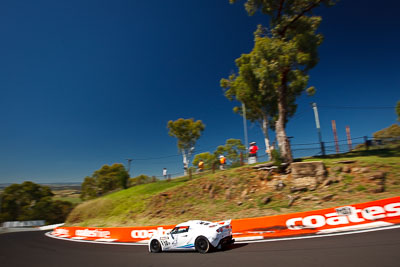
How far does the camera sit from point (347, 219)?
893cm

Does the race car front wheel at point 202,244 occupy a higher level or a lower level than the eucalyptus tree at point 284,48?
lower

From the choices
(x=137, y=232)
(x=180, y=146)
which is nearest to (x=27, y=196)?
(x=180, y=146)

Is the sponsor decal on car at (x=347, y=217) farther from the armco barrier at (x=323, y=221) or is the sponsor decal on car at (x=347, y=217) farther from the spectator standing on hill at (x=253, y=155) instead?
the spectator standing on hill at (x=253, y=155)

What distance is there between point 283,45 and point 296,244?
1502 cm

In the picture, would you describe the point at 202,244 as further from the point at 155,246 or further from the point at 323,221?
the point at 323,221

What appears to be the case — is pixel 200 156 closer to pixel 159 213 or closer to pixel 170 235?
pixel 159 213

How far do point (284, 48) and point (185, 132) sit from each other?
25628 millimetres

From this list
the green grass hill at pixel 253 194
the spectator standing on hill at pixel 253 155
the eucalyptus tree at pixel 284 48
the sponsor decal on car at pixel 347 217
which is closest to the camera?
the sponsor decal on car at pixel 347 217

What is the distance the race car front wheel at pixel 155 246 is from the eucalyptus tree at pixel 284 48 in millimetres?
12053

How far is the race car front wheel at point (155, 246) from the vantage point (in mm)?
9734

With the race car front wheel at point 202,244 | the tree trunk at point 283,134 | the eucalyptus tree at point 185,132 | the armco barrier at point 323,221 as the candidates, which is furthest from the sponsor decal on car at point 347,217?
the eucalyptus tree at point 185,132

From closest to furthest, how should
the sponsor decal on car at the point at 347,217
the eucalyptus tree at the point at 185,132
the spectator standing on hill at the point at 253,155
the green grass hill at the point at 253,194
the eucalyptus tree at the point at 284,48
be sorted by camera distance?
the sponsor decal on car at the point at 347,217 → the green grass hill at the point at 253,194 → the eucalyptus tree at the point at 284,48 → the spectator standing on hill at the point at 253,155 → the eucalyptus tree at the point at 185,132

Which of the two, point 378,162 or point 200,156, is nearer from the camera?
point 378,162

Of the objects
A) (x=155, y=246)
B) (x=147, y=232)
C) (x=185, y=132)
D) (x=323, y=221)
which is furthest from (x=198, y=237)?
(x=185, y=132)
